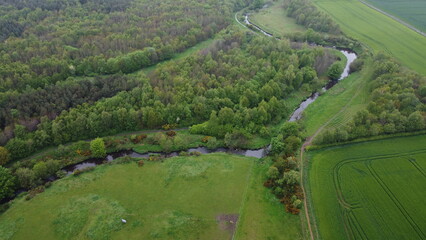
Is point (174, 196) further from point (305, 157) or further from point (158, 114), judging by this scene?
point (305, 157)

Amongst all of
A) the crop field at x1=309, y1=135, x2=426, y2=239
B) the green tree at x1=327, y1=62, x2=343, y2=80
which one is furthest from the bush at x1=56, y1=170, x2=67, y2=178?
the green tree at x1=327, y1=62, x2=343, y2=80

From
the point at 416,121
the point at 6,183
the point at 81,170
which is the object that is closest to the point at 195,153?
the point at 81,170

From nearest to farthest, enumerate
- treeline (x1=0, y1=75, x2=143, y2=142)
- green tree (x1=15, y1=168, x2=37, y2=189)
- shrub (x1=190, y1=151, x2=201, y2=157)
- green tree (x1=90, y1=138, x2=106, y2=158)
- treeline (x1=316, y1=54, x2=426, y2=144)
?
1. green tree (x1=15, y1=168, x2=37, y2=189)
2. green tree (x1=90, y1=138, x2=106, y2=158)
3. shrub (x1=190, y1=151, x2=201, y2=157)
4. treeline (x1=0, y1=75, x2=143, y2=142)
5. treeline (x1=316, y1=54, x2=426, y2=144)

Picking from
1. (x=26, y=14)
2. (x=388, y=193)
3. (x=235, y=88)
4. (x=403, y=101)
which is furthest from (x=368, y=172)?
(x=26, y=14)

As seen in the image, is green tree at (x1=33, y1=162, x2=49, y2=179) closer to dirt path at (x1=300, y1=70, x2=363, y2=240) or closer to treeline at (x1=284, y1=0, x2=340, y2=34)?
dirt path at (x1=300, y1=70, x2=363, y2=240)

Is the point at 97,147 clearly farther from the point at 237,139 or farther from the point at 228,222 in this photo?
the point at 228,222
